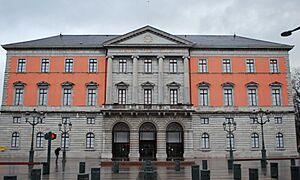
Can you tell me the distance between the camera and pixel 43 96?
43.8 metres

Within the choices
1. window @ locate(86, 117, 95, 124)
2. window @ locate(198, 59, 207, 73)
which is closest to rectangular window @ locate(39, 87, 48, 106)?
window @ locate(86, 117, 95, 124)

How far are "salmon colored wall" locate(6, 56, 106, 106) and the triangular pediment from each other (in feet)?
13.1

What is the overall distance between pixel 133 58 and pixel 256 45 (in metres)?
18.0

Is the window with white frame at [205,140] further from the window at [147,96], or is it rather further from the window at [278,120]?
the window at [278,120]

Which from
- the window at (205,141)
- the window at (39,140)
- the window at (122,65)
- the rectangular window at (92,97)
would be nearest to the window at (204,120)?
the window at (205,141)

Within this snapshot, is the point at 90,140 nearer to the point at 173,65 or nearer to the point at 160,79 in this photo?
the point at 160,79

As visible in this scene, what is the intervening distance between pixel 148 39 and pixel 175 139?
1468 centimetres

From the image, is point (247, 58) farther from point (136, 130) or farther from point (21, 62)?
point (21, 62)

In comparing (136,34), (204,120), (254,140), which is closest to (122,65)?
(136,34)

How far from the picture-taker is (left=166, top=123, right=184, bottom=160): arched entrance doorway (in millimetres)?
42000

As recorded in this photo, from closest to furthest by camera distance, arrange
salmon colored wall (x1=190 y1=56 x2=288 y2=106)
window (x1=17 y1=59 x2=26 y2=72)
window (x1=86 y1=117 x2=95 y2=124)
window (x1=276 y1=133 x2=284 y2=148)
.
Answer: window (x1=276 y1=133 x2=284 y2=148) < window (x1=86 y1=117 x2=95 y2=124) < salmon colored wall (x1=190 y1=56 x2=288 y2=106) < window (x1=17 y1=59 x2=26 y2=72)

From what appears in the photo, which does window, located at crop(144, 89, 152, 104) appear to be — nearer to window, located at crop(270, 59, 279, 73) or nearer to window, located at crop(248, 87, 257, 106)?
window, located at crop(248, 87, 257, 106)

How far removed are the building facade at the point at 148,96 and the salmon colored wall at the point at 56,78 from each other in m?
0.14

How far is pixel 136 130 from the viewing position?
4162 cm
